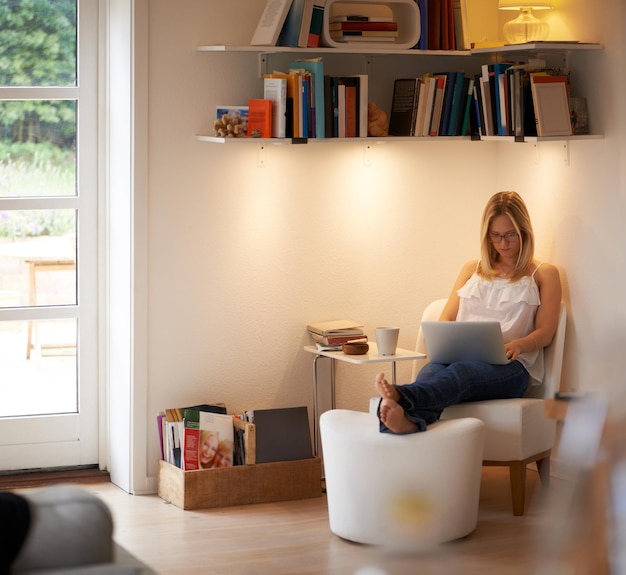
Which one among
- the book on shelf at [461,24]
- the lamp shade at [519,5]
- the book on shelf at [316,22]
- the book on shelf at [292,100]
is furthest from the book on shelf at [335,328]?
the lamp shade at [519,5]

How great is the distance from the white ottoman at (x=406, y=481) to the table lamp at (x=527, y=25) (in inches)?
59.3

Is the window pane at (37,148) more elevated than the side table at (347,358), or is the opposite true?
the window pane at (37,148)

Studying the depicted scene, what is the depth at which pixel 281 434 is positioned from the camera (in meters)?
4.10

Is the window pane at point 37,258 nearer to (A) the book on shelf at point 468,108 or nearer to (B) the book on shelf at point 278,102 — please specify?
(B) the book on shelf at point 278,102

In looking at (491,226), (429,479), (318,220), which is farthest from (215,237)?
(429,479)

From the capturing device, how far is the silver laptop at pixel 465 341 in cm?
387

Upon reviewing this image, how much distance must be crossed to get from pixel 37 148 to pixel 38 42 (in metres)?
0.42

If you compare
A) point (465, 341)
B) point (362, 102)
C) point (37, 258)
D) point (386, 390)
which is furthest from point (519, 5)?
point (37, 258)

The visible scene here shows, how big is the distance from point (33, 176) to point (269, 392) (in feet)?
4.23

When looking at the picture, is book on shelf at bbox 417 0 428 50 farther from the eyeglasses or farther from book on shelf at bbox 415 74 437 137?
the eyeglasses

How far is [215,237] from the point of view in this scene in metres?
4.17

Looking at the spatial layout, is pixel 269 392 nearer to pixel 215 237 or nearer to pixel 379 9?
pixel 215 237

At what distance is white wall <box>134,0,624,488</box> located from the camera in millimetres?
3988

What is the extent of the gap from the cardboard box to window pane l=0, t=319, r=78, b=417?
59 centimetres
